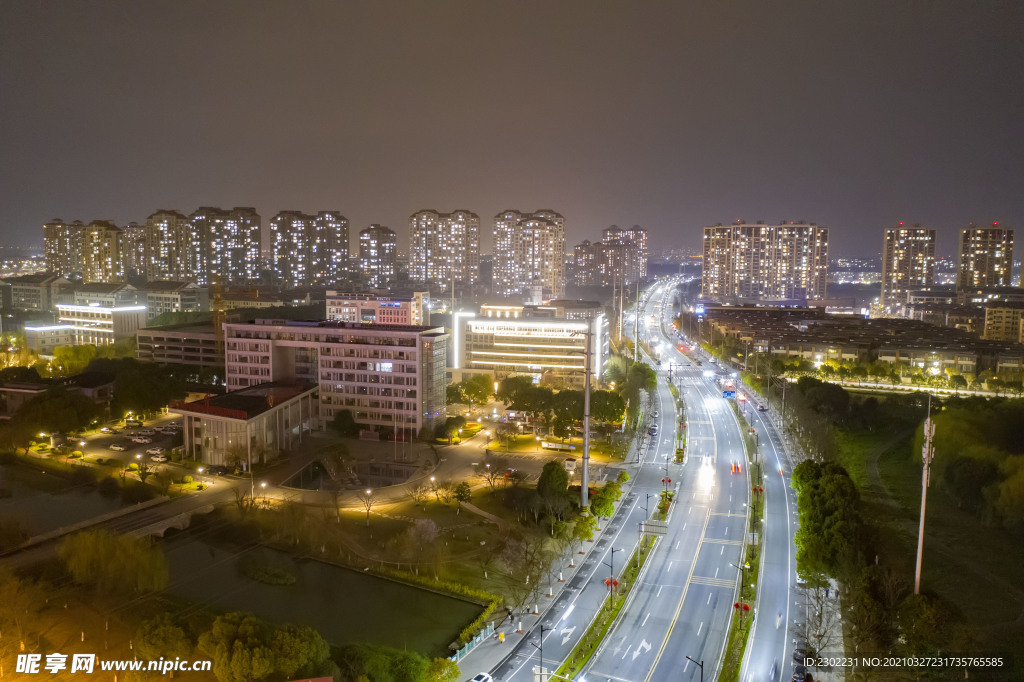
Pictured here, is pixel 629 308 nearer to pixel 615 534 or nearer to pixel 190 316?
pixel 190 316

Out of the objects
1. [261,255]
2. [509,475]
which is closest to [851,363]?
[509,475]

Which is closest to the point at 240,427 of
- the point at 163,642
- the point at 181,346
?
the point at 163,642

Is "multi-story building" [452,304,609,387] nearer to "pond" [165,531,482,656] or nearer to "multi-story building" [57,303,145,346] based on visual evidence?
"pond" [165,531,482,656]

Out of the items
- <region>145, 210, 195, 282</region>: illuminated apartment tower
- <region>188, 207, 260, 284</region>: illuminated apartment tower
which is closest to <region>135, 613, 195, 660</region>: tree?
<region>188, 207, 260, 284</region>: illuminated apartment tower

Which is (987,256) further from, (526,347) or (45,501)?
(45,501)

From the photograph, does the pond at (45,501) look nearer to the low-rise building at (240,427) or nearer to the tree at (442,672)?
the low-rise building at (240,427)

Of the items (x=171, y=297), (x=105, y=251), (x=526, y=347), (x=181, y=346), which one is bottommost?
(x=181, y=346)
